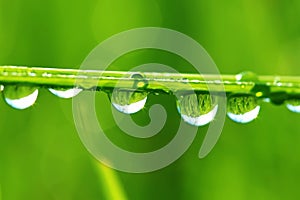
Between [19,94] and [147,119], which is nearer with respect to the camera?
[19,94]

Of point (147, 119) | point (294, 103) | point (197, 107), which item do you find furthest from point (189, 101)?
point (147, 119)

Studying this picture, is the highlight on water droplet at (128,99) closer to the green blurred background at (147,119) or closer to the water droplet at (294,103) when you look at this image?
the water droplet at (294,103)

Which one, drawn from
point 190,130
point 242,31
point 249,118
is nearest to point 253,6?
point 242,31

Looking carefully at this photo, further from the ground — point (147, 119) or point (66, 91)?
point (147, 119)

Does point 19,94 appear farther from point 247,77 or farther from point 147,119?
point 147,119

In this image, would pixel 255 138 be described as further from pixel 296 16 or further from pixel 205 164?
pixel 296 16
